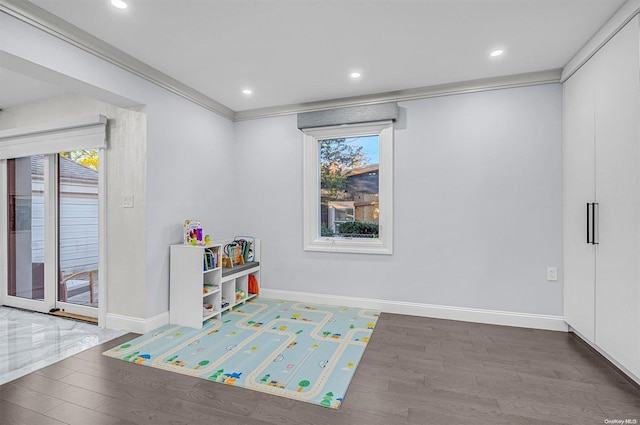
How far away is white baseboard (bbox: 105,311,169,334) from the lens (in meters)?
2.96

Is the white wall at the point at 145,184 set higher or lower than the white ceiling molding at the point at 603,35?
lower

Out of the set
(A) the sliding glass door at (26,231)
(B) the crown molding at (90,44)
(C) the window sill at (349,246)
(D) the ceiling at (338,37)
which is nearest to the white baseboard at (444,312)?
(C) the window sill at (349,246)

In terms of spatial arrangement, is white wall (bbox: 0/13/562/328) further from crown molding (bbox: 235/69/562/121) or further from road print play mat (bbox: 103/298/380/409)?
road print play mat (bbox: 103/298/380/409)

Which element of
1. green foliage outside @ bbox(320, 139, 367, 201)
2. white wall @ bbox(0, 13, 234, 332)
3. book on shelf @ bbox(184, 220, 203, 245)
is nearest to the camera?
white wall @ bbox(0, 13, 234, 332)

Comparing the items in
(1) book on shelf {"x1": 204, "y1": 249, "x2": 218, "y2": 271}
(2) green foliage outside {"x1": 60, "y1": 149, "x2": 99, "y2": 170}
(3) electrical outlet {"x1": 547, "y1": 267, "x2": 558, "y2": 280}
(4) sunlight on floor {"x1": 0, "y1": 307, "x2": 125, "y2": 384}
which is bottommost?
(4) sunlight on floor {"x1": 0, "y1": 307, "x2": 125, "y2": 384}

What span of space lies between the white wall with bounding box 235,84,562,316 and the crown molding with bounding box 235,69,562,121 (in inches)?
2.8

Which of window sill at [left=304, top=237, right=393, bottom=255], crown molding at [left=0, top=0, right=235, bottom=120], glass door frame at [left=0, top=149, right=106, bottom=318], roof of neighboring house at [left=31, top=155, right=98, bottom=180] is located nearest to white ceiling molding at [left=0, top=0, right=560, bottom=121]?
crown molding at [left=0, top=0, right=235, bottom=120]

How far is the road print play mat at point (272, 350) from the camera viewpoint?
211 centimetres

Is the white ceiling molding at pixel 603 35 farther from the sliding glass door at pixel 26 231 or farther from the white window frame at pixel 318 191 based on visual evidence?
the sliding glass door at pixel 26 231

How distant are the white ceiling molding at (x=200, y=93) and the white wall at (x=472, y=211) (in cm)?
9

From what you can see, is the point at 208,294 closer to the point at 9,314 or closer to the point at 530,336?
the point at 9,314

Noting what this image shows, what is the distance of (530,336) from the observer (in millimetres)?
2879

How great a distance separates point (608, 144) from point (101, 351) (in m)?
4.41

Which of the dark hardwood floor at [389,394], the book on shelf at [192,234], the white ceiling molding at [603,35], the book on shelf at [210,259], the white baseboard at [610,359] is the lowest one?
the dark hardwood floor at [389,394]
